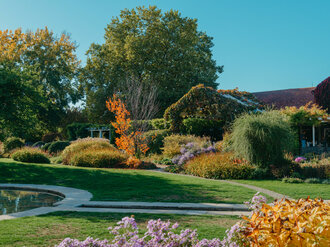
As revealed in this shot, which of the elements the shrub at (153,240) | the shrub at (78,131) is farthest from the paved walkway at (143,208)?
the shrub at (78,131)

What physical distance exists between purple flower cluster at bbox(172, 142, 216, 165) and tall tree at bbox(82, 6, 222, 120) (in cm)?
1228

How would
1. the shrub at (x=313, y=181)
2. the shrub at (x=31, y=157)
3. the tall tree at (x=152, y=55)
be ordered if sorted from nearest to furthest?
the shrub at (x=313, y=181), the shrub at (x=31, y=157), the tall tree at (x=152, y=55)

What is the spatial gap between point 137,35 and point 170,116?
12565 mm

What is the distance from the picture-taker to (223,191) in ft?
28.9

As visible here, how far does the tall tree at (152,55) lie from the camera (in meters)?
28.0

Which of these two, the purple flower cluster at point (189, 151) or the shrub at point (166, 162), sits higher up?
the purple flower cluster at point (189, 151)

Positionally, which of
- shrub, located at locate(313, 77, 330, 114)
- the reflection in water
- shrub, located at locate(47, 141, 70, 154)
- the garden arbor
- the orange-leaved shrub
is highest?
shrub, located at locate(313, 77, 330, 114)

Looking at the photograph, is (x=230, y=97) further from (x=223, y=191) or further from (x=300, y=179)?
(x=223, y=191)

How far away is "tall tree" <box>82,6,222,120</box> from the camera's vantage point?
28.0 meters

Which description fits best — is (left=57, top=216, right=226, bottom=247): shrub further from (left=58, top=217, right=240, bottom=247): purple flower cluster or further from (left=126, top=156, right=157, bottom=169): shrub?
(left=126, top=156, right=157, bottom=169): shrub

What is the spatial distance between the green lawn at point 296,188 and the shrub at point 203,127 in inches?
327

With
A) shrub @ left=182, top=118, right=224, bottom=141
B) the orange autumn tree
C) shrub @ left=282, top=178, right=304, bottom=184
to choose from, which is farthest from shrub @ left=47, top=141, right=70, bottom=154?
shrub @ left=282, top=178, right=304, bottom=184

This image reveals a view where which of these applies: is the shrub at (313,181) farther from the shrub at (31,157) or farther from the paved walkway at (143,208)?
the shrub at (31,157)

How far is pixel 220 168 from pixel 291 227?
9832mm
